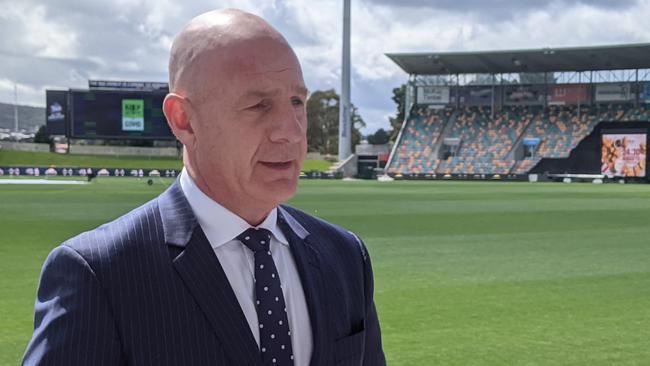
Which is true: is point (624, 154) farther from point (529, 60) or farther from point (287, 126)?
point (287, 126)

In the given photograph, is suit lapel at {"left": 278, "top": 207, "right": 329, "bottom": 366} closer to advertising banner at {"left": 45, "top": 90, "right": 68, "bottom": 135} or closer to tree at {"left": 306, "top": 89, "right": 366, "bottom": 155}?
advertising banner at {"left": 45, "top": 90, "right": 68, "bottom": 135}

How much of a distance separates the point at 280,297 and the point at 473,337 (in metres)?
5.81

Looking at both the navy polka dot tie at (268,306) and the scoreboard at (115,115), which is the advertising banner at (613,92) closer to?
the scoreboard at (115,115)

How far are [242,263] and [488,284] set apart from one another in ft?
29.6

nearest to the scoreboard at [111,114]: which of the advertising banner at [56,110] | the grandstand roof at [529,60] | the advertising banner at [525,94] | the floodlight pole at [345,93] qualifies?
the advertising banner at [56,110]

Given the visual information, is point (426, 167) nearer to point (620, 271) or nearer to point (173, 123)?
point (620, 271)

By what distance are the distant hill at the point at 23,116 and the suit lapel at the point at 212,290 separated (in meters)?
169

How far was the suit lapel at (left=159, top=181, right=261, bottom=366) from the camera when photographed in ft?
5.80

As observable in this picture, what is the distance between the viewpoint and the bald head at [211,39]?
175cm

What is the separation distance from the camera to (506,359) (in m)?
6.54

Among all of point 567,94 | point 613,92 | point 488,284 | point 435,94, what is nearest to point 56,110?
point 435,94

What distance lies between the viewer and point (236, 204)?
6.13 feet

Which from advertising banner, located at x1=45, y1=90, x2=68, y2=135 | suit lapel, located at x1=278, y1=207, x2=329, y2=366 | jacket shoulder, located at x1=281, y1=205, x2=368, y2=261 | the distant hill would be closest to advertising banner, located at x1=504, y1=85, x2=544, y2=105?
advertising banner, located at x1=45, y1=90, x2=68, y2=135

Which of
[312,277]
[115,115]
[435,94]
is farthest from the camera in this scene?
[435,94]
